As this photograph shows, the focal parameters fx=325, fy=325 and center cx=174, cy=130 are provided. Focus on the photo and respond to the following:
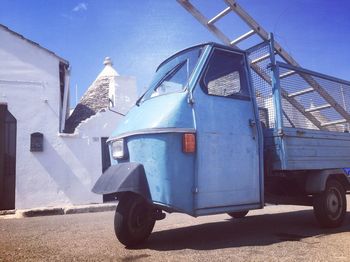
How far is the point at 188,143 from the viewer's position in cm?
367

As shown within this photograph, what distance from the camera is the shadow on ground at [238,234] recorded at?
4016mm

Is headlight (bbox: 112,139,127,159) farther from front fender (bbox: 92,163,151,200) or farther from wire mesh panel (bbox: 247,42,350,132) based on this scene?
wire mesh panel (bbox: 247,42,350,132)

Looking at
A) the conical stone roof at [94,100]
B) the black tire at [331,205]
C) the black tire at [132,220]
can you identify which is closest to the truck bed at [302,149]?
the black tire at [331,205]

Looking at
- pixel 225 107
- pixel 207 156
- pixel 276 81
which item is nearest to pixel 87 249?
pixel 207 156

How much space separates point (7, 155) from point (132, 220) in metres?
8.29

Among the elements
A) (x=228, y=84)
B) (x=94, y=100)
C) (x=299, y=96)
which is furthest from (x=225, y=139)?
(x=94, y=100)

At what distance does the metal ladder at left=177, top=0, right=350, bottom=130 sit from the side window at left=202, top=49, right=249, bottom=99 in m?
0.64

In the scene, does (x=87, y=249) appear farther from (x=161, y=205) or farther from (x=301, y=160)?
(x=301, y=160)

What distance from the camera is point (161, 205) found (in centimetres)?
359

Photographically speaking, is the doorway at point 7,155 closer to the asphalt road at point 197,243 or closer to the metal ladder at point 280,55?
the asphalt road at point 197,243

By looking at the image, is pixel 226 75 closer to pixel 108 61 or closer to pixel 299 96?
pixel 299 96

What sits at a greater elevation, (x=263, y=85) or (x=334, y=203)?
(x=263, y=85)

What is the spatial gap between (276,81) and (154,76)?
181cm

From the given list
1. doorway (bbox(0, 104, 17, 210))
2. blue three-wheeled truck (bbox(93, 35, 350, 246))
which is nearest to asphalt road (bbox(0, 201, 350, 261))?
blue three-wheeled truck (bbox(93, 35, 350, 246))
